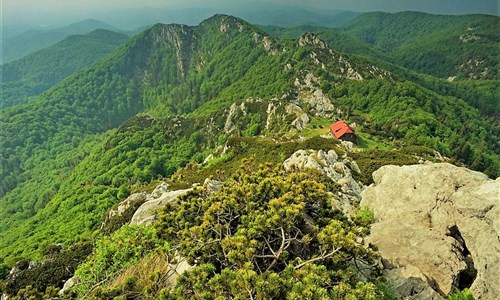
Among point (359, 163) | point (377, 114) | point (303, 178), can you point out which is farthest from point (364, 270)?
point (377, 114)

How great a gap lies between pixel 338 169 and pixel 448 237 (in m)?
25.6

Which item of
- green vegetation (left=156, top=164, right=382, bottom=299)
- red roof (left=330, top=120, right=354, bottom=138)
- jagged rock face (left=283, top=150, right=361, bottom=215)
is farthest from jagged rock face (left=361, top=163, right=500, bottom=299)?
red roof (left=330, top=120, right=354, bottom=138)

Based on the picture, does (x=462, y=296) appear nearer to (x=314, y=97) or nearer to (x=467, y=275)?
(x=467, y=275)

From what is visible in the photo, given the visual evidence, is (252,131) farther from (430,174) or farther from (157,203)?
(430,174)

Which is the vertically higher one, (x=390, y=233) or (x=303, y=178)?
(x=303, y=178)

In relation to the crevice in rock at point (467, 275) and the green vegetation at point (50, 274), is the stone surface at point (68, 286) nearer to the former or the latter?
the green vegetation at point (50, 274)

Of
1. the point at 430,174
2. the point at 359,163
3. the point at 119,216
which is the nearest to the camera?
the point at 430,174

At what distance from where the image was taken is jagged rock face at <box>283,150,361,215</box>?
38272 mm

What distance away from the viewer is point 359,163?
2362 inches

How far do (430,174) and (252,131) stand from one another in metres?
102

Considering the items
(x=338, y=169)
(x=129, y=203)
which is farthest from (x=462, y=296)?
(x=129, y=203)

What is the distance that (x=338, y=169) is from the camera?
164ft

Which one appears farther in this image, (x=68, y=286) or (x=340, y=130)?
(x=340, y=130)

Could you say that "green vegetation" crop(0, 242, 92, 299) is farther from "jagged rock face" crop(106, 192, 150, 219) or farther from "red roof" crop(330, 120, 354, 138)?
"red roof" crop(330, 120, 354, 138)
